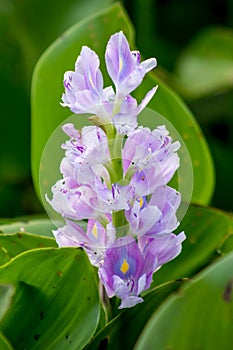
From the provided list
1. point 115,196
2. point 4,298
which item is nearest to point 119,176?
point 115,196

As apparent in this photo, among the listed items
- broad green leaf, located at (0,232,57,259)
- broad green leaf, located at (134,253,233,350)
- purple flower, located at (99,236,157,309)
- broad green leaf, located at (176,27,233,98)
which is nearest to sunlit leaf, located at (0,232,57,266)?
broad green leaf, located at (0,232,57,259)

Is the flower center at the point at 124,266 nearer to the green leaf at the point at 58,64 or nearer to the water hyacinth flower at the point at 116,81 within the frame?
the water hyacinth flower at the point at 116,81

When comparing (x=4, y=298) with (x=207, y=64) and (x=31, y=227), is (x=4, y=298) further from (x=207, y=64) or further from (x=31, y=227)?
(x=207, y=64)

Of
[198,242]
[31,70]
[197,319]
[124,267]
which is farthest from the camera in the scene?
[31,70]

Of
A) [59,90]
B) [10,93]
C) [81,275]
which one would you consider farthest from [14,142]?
[81,275]

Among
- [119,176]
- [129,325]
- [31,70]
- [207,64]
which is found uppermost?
[119,176]

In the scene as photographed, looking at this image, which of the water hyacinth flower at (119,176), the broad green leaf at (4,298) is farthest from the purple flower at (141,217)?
the broad green leaf at (4,298)
